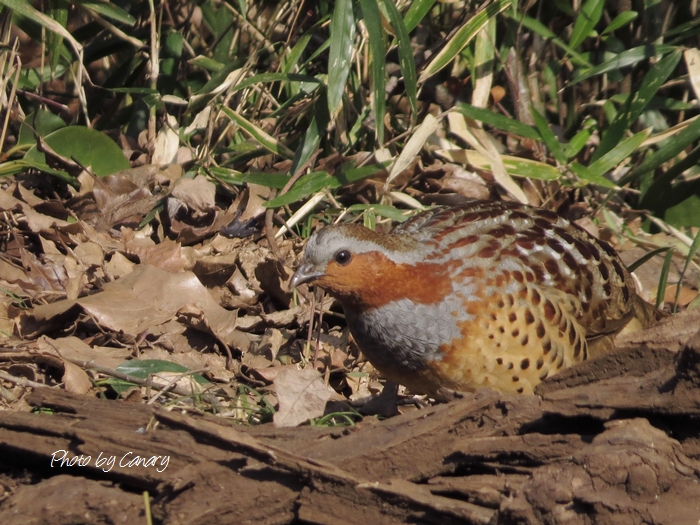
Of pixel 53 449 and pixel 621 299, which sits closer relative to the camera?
pixel 53 449

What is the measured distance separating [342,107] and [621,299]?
2.30 meters

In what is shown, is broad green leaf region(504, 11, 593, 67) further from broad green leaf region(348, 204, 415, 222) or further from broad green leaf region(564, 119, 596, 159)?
broad green leaf region(348, 204, 415, 222)

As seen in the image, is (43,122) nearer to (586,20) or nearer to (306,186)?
(306,186)

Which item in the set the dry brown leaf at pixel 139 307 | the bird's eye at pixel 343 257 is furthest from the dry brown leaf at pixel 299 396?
the dry brown leaf at pixel 139 307

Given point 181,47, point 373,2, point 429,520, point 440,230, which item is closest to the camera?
point 429,520

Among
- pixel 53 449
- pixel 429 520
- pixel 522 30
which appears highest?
pixel 522 30

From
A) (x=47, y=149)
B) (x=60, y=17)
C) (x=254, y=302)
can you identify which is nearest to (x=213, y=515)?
(x=254, y=302)

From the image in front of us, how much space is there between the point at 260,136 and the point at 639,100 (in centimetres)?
248

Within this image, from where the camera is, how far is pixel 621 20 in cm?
620

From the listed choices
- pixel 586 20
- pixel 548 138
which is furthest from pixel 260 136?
pixel 586 20

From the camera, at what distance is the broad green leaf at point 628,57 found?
589cm

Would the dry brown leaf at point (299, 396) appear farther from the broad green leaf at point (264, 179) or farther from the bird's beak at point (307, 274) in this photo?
the broad green leaf at point (264, 179)

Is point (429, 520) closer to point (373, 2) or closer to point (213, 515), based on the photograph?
point (213, 515)

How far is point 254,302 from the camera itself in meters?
5.46
